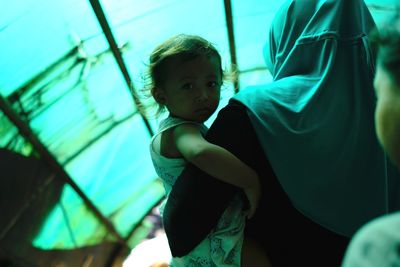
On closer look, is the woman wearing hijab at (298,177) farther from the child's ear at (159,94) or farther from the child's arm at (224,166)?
the child's ear at (159,94)

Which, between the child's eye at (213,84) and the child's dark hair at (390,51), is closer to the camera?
the child's dark hair at (390,51)

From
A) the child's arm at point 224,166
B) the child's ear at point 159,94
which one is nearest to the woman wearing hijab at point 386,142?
the child's arm at point 224,166

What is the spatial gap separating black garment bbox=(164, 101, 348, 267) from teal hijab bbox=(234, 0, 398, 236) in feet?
0.09

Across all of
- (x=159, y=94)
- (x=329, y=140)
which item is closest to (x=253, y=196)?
(x=329, y=140)

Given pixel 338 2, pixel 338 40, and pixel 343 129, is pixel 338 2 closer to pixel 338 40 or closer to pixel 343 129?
pixel 338 40

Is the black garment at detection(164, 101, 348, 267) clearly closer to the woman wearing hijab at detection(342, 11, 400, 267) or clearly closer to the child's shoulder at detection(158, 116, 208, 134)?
the child's shoulder at detection(158, 116, 208, 134)

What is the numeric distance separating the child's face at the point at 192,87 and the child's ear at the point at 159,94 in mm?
50

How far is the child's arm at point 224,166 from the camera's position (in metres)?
0.89

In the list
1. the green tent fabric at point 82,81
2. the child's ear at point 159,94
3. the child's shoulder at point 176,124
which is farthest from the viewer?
the green tent fabric at point 82,81

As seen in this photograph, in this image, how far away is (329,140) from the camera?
0.97m

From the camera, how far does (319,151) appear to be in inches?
37.7

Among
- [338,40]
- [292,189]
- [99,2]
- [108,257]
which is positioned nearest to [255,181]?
[292,189]

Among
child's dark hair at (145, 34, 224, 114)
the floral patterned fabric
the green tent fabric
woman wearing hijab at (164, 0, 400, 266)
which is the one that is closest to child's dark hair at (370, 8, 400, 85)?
woman wearing hijab at (164, 0, 400, 266)

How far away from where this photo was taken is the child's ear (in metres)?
1.20
